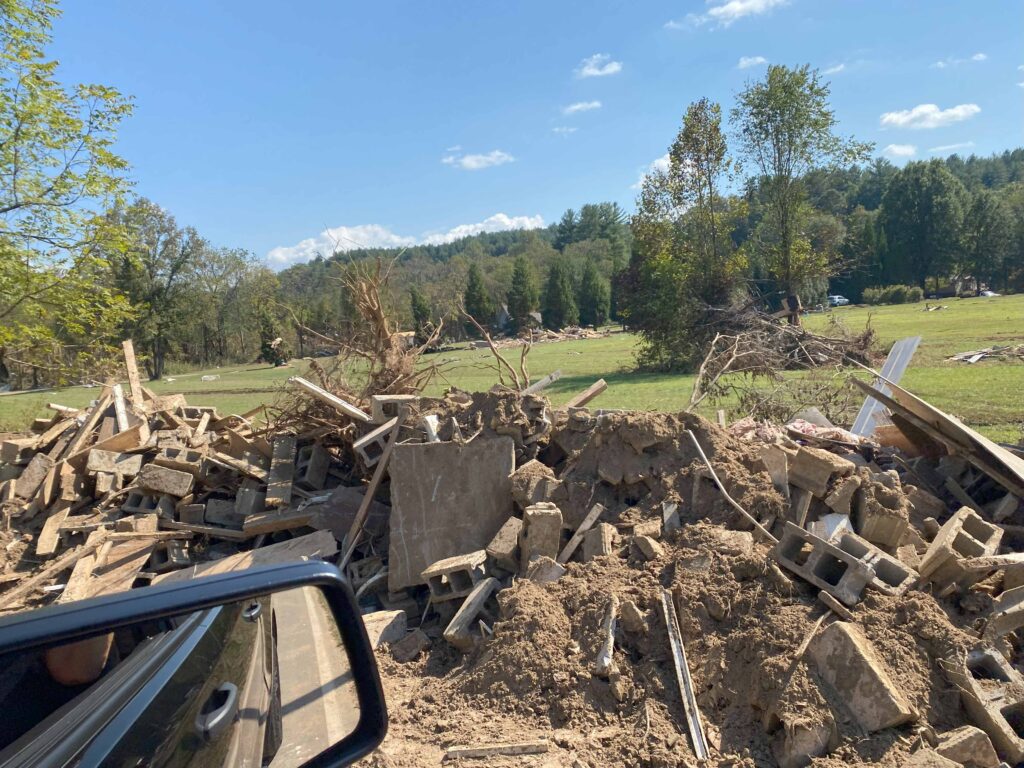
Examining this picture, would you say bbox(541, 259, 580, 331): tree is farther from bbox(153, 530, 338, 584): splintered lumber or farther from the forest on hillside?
bbox(153, 530, 338, 584): splintered lumber

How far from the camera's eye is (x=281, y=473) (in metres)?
7.71

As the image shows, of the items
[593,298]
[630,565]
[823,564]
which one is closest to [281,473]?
[630,565]

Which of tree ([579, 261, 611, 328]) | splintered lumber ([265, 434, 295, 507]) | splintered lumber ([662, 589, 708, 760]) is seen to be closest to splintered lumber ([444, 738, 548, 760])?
splintered lumber ([662, 589, 708, 760])

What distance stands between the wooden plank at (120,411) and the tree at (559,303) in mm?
55490

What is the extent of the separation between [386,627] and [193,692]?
3.87 m

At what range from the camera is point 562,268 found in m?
64.8

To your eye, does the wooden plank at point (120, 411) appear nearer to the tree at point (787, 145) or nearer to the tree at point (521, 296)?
the tree at point (787, 145)

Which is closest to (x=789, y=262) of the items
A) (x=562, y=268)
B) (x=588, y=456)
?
(x=588, y=456)

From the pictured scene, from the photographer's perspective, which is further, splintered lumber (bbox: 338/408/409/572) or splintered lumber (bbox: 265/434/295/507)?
splintered lumber (bbox: 265/434/295/507)

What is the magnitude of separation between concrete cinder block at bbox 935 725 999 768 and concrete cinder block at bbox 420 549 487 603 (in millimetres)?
3160

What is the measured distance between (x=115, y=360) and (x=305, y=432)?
41.3ft

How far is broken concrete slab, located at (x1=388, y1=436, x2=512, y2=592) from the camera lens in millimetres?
5727

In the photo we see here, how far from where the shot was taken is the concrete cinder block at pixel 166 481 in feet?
25.7

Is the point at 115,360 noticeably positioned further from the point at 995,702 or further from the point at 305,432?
the point at 995,702
